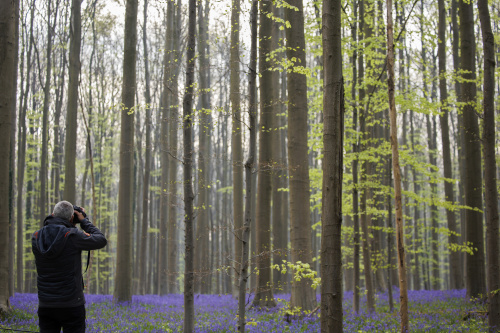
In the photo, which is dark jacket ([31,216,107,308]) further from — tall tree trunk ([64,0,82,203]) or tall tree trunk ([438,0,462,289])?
tall tree trunk ([438,0,462,289])

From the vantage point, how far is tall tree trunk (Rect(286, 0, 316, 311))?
980 cm

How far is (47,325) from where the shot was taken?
5.23m

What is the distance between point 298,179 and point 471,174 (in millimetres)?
5197

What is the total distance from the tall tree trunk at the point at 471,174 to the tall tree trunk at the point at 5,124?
11196 millimetres

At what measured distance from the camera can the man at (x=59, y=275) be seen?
5.18 metres

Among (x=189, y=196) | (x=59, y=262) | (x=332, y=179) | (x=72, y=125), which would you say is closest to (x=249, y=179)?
(x=189, y=196)

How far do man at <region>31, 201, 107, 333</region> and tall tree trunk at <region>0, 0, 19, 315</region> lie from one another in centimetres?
416

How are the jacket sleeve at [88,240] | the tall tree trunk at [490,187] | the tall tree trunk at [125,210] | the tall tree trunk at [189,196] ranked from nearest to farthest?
the jacket sleeve at [88,240]
the tall tree trunk at [490,187]
the tall tree trunk at [189,196]
the tall tree trunk at [125,210]

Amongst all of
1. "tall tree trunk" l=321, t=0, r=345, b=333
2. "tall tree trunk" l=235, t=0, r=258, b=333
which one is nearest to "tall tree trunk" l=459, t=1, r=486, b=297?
"tall tree trunk" l=235, t=0, r=258, b=333

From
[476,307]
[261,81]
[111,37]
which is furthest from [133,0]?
[111,37]

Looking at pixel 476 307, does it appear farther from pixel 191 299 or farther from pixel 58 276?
pixel 58 276

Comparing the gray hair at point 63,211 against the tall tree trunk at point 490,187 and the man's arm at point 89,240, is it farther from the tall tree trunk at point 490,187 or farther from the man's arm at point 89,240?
the tall tree trunk at point 490,187

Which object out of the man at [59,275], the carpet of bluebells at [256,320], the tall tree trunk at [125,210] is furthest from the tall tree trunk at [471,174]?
the man at [59,275]

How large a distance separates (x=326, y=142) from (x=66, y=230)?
357 centimetres
